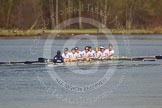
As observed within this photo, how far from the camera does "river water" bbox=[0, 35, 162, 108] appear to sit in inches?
1168

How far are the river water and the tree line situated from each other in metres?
19.7

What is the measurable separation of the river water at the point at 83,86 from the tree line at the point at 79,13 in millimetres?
19726

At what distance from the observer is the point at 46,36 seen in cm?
7888

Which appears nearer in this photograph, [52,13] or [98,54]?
[98,54]

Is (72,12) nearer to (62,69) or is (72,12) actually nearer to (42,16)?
(42,16)

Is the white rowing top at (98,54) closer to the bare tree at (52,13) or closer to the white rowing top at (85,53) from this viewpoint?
the white rowing top at (85,53)

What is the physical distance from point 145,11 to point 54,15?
21526mm

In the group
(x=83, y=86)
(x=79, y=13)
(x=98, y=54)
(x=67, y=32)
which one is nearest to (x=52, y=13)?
(x=67, y=32)

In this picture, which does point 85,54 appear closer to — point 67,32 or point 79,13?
point 79,13

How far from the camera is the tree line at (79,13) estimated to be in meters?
68.4

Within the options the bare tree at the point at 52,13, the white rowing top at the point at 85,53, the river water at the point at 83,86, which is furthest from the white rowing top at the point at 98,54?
the bare tree at the point at 52,13

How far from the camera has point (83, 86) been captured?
116 feet

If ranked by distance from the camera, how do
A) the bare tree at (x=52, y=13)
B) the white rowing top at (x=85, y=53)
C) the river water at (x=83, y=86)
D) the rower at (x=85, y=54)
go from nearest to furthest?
1. the river water at (x=83, y=86)
2. the rower at (x=85, y=54)
3. the white rowing top at (x=85, y=53)
4. the bare tree at (x=52, y=13)

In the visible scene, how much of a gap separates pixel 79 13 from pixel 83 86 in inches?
1096
